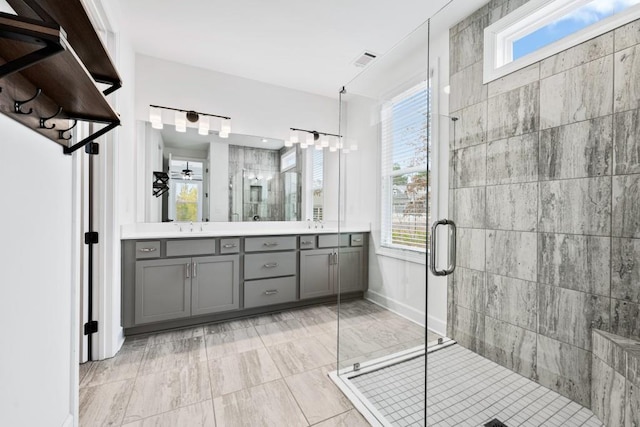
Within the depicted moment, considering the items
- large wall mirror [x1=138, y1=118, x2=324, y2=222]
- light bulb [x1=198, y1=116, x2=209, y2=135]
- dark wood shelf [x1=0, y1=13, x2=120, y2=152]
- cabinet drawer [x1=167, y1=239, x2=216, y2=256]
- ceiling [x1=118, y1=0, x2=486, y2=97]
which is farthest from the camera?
light bulb [x1=198, y1=116, x2=209, y2=135]

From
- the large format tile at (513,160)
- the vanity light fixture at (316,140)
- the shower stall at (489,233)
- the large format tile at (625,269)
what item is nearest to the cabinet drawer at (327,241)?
the shower stall at (489,233)

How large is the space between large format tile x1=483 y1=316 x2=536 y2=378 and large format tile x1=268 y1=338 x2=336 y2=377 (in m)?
0.84

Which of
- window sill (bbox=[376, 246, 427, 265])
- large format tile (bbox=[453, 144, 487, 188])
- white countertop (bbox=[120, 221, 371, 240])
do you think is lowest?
window sill (bbox=[376, 246, 427, 265])

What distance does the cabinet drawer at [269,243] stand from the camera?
282 centimetres

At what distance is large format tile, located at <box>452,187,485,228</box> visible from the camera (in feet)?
7.11

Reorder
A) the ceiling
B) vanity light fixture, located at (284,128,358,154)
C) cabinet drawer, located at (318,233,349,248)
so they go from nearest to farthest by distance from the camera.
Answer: the ceiling, cabinet drawer, located at (318,233,349,248), vanity light fixture, located at (284,128,358,154)

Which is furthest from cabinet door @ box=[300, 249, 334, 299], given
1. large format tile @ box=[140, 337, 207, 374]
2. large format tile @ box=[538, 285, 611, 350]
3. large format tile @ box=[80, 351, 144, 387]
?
large format tile @ box=[538, 285, 611, 350]

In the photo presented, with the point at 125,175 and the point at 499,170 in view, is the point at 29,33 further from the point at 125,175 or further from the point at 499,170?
the point at 499,170

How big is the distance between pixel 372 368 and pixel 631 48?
239cm

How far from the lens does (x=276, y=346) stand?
7.52ft

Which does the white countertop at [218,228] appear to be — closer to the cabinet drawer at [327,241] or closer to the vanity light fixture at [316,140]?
the cabinet drawer at [327,241]

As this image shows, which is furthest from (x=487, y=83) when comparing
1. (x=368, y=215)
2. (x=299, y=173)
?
(x=299, y=173)

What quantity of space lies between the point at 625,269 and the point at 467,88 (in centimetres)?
160

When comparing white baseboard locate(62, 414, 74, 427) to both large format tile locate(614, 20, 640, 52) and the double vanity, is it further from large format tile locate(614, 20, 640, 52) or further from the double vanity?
large format tile locate(614, 20, 640, 52)
